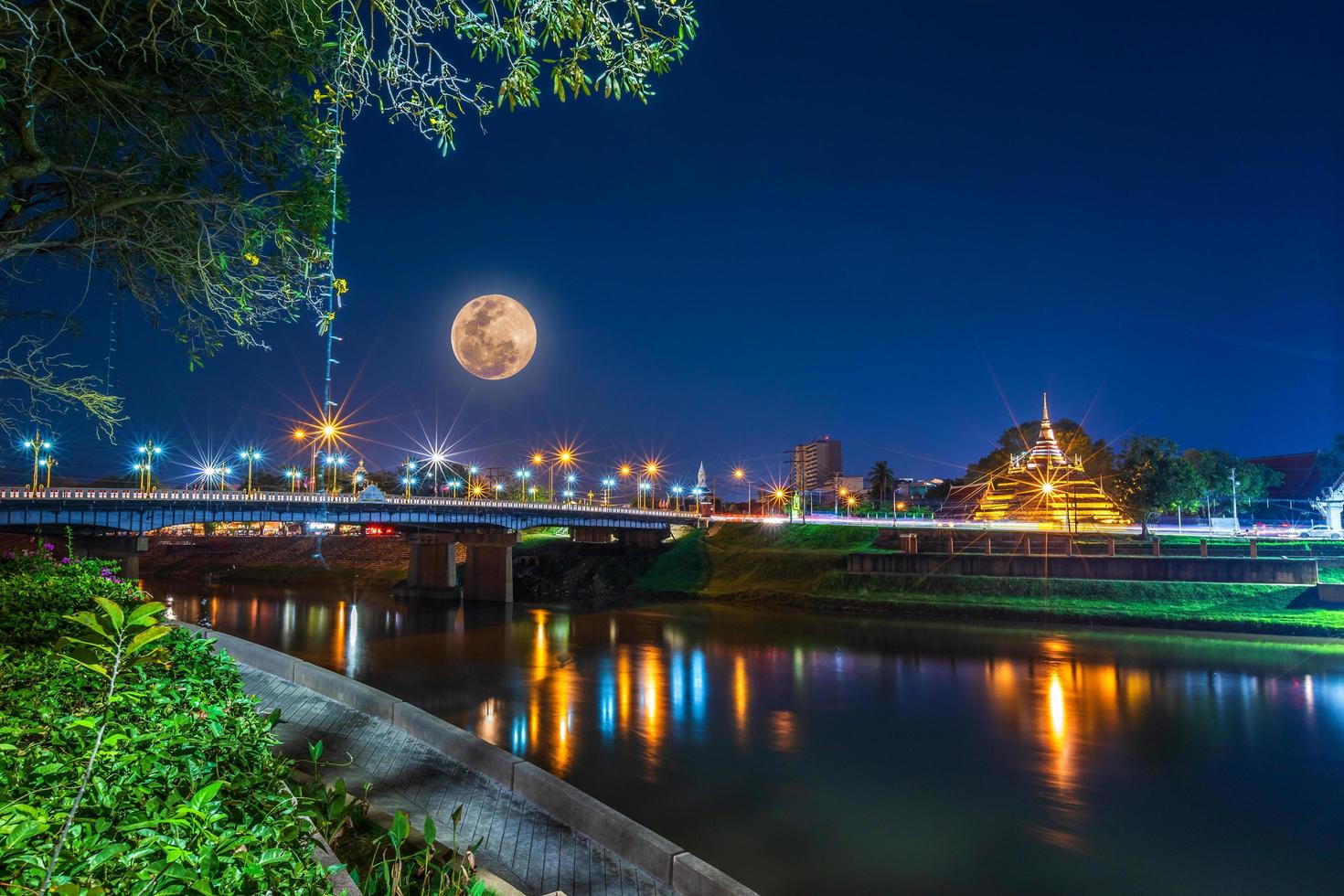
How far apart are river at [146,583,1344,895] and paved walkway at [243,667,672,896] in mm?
6277

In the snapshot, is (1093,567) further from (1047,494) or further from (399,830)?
(399,830)

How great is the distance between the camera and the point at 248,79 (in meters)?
9.55

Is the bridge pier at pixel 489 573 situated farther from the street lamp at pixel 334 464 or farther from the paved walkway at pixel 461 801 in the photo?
the paved walkway at pixel 461 801

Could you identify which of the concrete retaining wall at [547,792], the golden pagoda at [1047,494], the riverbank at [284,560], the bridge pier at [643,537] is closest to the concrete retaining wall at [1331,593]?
the golden pagoda at [1047,494]

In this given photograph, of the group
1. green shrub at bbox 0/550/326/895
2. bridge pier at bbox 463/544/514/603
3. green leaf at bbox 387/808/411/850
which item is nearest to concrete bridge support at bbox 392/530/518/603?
bridge pier at bbox 463/544/514/603

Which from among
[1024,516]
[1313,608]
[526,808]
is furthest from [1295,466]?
[526,808]

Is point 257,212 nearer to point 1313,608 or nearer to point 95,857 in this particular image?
point 95,857

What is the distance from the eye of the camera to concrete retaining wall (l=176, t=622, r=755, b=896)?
8.91 metres

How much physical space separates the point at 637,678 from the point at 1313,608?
41.1 meters

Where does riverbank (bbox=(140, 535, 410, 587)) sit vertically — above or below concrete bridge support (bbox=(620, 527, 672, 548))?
below

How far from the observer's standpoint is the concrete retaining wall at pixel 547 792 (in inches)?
351

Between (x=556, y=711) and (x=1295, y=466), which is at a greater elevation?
(x=1295, y=466)

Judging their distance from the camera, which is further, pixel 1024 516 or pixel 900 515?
pixel 900 515

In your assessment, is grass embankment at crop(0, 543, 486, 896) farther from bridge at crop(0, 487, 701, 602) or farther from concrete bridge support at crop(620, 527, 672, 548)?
concrete bridge support at crop(620, 527, 672, 548)
